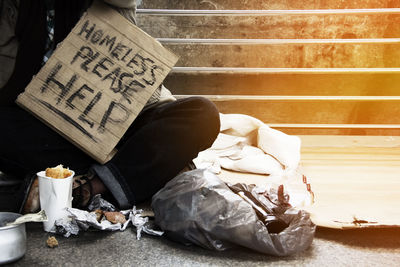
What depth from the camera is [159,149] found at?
1.59m

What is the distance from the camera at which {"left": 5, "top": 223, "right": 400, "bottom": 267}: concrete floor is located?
1257 mm

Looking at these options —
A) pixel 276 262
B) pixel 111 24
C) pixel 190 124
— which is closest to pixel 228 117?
pixel 190 124

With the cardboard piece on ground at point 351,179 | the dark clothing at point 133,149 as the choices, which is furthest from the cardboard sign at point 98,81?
the cardboard piece on ground at point 351,179

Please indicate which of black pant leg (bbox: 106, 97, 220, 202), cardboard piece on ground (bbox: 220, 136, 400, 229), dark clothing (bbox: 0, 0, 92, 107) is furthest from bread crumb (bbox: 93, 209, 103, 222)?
cardboard piece on ground (bbox: 220, 136, 400, 229)

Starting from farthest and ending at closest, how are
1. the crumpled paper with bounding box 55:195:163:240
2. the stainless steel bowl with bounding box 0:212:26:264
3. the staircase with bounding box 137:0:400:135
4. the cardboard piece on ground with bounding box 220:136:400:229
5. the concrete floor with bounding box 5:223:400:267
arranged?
the staircase with bounding box 137:0:400:135 → the cardboard piece on ground with bounding box 220:136:400:229 → the crumpled paper with bounding box 55:195:163:240 → the concrete floor with bounding box 5:223:400:267 → the stainless steel bowl with bounding box 0:212:26:264

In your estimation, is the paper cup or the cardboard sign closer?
the paper cup

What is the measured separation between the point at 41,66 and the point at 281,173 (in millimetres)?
1166

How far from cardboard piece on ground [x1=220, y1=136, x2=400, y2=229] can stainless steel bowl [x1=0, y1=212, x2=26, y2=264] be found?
3.09 ft

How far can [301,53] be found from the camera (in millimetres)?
3283

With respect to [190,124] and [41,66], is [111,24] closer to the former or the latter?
[41,66]

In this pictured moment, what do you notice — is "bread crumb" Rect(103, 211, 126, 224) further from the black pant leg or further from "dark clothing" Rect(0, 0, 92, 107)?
"dark clothing" Rect(0, 0, 92, 107)

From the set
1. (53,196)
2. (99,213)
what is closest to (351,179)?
(99,213)

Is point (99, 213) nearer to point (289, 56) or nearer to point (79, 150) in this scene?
point (79, 150)

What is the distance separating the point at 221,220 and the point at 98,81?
2.26 feet
